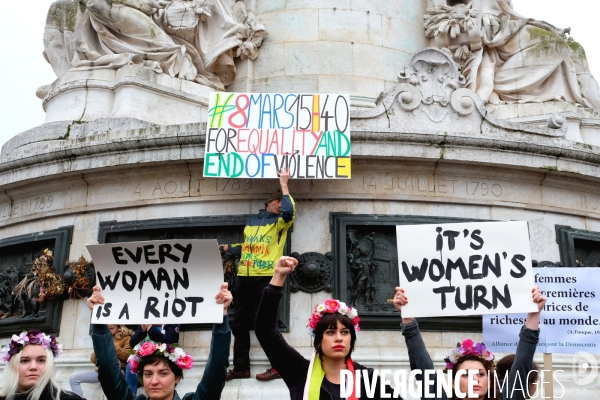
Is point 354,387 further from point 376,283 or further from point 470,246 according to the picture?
point 376,283

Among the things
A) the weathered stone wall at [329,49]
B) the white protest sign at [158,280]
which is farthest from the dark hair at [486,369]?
the weathered stone wall at [329,49]

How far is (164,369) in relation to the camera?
5254mm

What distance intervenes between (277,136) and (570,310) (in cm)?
→ 470

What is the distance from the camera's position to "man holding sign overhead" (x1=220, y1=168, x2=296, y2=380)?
9531 mm

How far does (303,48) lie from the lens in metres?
15.2

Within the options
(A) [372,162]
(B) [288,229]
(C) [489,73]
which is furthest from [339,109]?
(C) [489,73]

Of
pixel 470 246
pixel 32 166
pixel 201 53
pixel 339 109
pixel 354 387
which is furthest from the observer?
pixel 201 53

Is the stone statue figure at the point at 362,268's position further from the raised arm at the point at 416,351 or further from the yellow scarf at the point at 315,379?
the yellow scarf at the point at 315,379

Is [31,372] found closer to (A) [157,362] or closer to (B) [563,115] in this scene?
(A) [157,362]

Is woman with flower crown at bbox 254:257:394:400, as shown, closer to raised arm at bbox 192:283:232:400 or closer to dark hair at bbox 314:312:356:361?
dark hair at bbox 314:312:356:361

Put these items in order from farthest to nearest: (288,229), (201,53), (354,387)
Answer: (201,53) → (288,229) → (354,387)

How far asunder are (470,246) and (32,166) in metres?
7.59

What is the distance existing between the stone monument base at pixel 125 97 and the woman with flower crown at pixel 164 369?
26.3 ft

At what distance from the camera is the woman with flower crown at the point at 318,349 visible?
5.04 m
